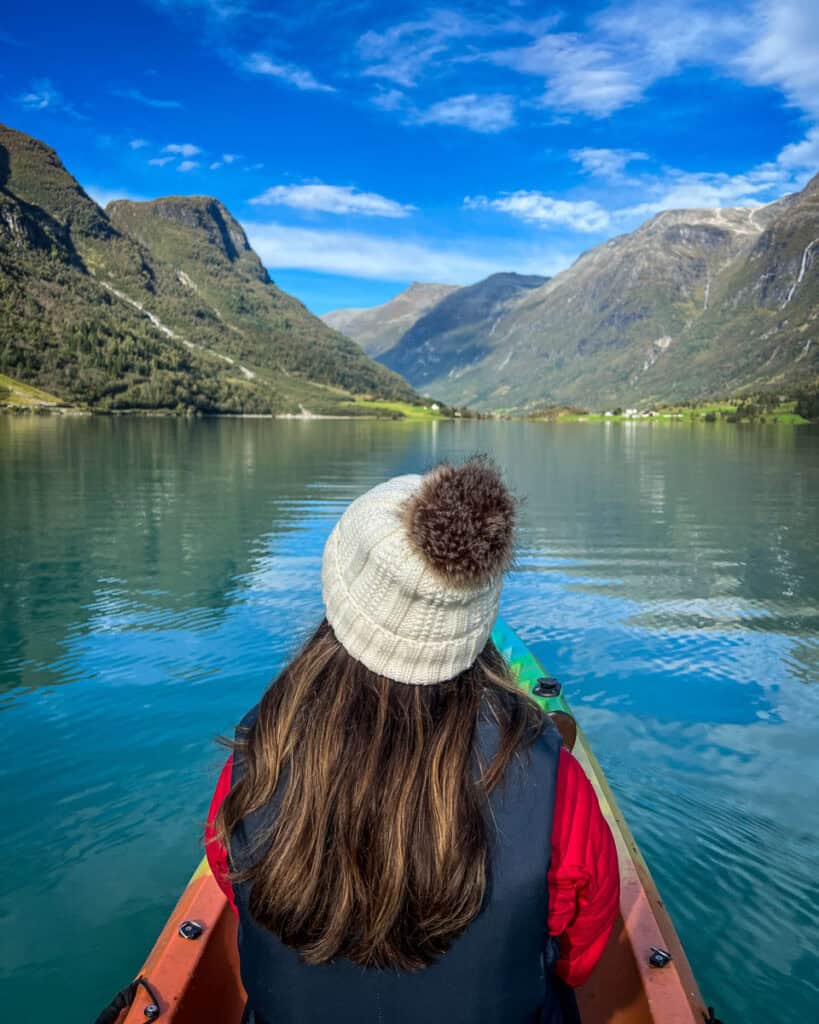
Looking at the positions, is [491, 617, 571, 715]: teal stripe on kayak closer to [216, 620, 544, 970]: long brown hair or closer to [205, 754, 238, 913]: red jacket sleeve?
[205, 754, 238, 913]: red jacket sleeve

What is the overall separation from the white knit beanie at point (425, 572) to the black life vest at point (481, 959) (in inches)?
12.7

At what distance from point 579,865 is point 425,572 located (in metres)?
1.06

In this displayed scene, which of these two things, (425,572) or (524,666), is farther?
(524,666)

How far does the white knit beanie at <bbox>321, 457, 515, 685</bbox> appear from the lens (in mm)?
2123

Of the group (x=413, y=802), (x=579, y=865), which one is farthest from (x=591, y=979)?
(x=413, y=802)

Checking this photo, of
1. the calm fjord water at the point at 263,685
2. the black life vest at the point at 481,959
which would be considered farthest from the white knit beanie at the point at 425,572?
the calm fjord water at the point at 263,685

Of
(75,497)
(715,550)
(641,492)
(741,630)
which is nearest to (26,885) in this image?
(741,630)

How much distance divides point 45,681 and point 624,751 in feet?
31.5

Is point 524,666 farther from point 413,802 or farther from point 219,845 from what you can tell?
point 413,802

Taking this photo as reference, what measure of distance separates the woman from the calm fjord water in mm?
1142

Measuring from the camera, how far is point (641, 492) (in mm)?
38625

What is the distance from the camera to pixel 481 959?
2.29 metres

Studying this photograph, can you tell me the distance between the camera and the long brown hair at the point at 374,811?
216 cm

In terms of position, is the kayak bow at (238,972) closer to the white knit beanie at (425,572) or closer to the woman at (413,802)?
the woman at (413,802)
